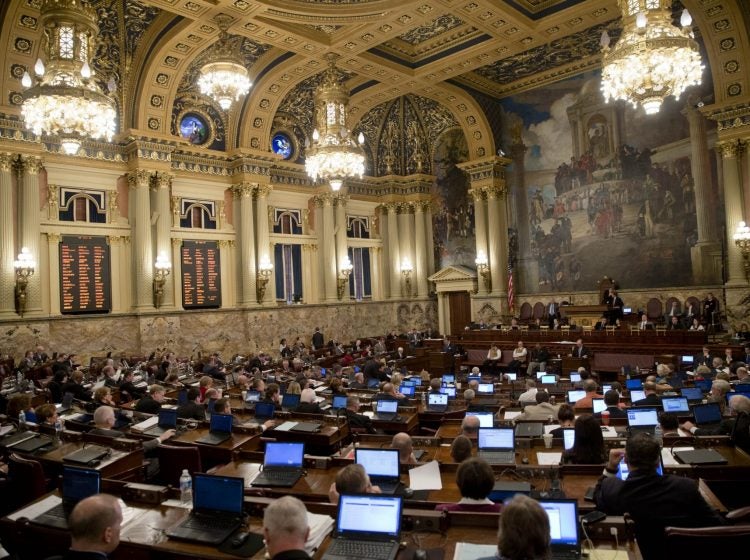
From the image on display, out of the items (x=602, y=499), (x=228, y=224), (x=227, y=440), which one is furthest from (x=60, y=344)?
(x=602, y=499)

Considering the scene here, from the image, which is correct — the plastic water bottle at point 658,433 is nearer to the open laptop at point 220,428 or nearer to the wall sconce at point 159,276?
the open laptop at point 220,428

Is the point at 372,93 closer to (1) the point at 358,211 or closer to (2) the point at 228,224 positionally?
(1) the point at 358,211

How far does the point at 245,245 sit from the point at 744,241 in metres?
16.6

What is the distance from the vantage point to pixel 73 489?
452cm

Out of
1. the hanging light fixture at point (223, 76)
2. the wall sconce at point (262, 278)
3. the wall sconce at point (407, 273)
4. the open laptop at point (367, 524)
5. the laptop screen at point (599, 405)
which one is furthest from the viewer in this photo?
the wall sconce at point (407, 273)

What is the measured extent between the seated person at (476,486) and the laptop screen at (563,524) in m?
0.46

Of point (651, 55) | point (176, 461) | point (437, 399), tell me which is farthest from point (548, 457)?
point (651, 55)

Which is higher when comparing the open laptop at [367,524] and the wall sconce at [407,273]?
the wall sconce at [407,273]

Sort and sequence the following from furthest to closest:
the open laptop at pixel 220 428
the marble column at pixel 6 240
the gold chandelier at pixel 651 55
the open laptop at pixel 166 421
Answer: the marble column at pixel 6 240
the gold chandelier at pixel 651 55
the open laptop at pixel 166 421
the open laptop at pixel 220 428

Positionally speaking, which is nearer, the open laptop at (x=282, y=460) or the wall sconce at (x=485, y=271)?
the open laptop at (x=282, y=460)

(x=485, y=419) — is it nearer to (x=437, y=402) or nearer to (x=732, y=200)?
(x=437, y=402)

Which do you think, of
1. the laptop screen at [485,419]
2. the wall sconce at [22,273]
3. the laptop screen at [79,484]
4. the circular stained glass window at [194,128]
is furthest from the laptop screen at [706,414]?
Result: the circular stained glass window at [194,128]

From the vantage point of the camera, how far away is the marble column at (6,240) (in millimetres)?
14930

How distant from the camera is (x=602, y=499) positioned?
A: 3.97 m
